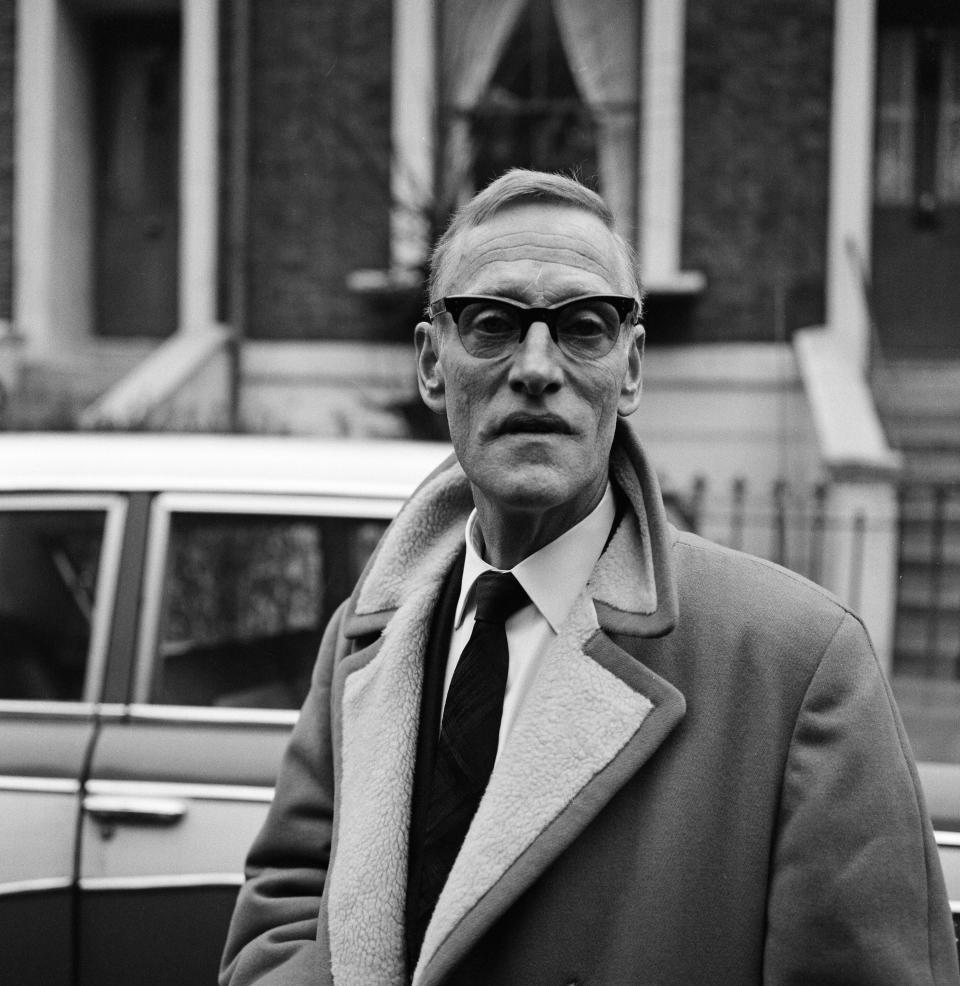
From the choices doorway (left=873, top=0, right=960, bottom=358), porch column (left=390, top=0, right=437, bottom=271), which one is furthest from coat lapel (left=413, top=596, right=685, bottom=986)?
doorway (left=873, top=0, right=960, bottom=358)

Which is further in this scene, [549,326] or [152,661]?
[152,661]

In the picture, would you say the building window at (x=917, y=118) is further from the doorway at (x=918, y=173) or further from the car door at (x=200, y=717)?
the car door at (x=200, y=717)

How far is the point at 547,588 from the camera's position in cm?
181

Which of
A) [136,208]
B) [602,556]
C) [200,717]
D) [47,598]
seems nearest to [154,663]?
[200,717]

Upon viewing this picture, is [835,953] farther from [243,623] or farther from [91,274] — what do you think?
[91,274]

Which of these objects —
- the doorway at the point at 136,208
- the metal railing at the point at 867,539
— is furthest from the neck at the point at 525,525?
the doorway at the point at 136,208

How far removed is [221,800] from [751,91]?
834cm

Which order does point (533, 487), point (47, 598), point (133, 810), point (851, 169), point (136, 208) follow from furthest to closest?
1. point (136, 208)
2. point (851, 169)
3. point (47, 598)
4. point (133, 810)
5. point (533, 487)

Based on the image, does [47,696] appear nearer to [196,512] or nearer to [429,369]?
[196,512]

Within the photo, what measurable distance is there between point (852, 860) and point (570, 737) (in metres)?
0.37

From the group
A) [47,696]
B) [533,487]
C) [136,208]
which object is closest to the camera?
[533,487]

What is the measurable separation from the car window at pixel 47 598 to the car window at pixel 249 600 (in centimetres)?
20

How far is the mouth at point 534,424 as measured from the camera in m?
1.71

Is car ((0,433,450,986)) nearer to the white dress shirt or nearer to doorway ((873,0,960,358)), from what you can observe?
the white dress shirt
